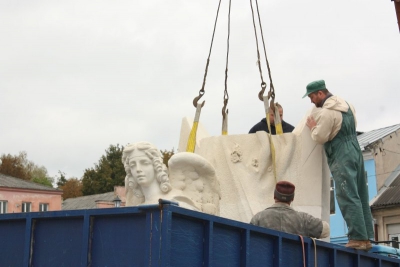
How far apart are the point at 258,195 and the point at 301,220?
2280 millimetres

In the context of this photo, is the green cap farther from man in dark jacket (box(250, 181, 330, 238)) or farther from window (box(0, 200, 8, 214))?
window (box(0, 200, 8, 214))

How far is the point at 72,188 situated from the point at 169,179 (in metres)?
48.9

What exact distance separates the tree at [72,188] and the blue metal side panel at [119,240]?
159 feet

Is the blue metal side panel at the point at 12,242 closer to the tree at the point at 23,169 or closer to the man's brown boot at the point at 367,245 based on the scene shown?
the man's brown boot at the point at 367,245

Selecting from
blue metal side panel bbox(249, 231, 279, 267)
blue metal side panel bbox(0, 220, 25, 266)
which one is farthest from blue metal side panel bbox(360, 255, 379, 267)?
blue metal side panel bbox(0, 220, 25, 266)

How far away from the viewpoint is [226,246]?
4.95 metres

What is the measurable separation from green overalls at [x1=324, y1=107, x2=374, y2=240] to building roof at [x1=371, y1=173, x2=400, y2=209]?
69.7ft

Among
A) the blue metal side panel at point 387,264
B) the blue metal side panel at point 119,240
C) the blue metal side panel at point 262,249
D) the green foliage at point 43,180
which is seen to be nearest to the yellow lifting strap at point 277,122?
the blue metal side panel at point 387,264

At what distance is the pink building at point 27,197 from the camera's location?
39844 mm

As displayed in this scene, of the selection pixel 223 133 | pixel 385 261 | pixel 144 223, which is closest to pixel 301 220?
pixel 385 261

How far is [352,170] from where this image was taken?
731cm

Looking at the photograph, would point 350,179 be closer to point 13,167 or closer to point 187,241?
point 187,241

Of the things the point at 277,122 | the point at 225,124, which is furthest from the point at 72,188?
the point at 277,122

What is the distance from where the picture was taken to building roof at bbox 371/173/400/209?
28.3 metres
